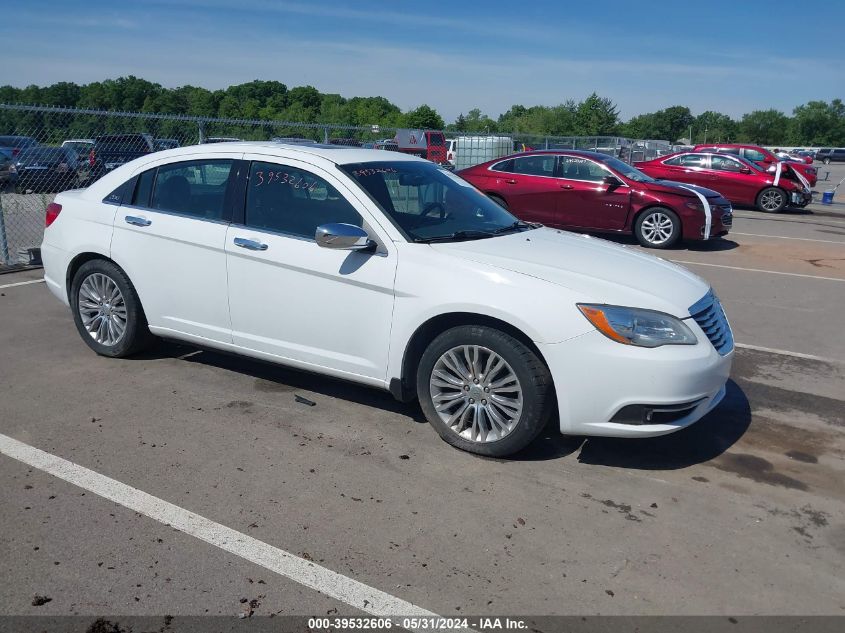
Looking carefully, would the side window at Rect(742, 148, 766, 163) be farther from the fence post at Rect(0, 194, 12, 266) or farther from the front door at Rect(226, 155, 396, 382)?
the front door at Rect(226, 155, 396, 382)

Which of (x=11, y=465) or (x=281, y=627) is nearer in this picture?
(x=281, y=627)

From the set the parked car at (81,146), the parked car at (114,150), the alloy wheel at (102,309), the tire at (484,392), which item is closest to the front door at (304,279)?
the tire at (484,392)

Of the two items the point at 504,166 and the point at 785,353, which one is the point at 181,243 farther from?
the point at 504,166

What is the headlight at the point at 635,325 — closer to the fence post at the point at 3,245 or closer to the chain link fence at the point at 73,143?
the fence post at the point at 3,245

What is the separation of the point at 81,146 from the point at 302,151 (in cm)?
1138

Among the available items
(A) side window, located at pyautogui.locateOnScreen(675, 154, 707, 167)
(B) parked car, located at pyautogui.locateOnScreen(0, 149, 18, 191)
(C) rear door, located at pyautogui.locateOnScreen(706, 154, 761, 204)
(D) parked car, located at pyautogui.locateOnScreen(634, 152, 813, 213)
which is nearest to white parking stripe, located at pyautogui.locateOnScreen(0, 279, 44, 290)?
(B) parked car, located at pyautogui.locateOnScreen(0, 149, 18, 191)

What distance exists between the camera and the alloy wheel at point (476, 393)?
4102mm

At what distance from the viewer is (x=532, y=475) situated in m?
4.05

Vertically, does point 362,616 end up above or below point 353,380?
below

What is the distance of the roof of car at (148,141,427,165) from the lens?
4922 millimetres

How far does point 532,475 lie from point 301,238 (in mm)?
2021

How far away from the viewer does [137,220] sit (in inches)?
210

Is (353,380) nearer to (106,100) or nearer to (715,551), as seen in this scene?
(715,551)

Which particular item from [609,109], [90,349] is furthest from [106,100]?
[90,349]
